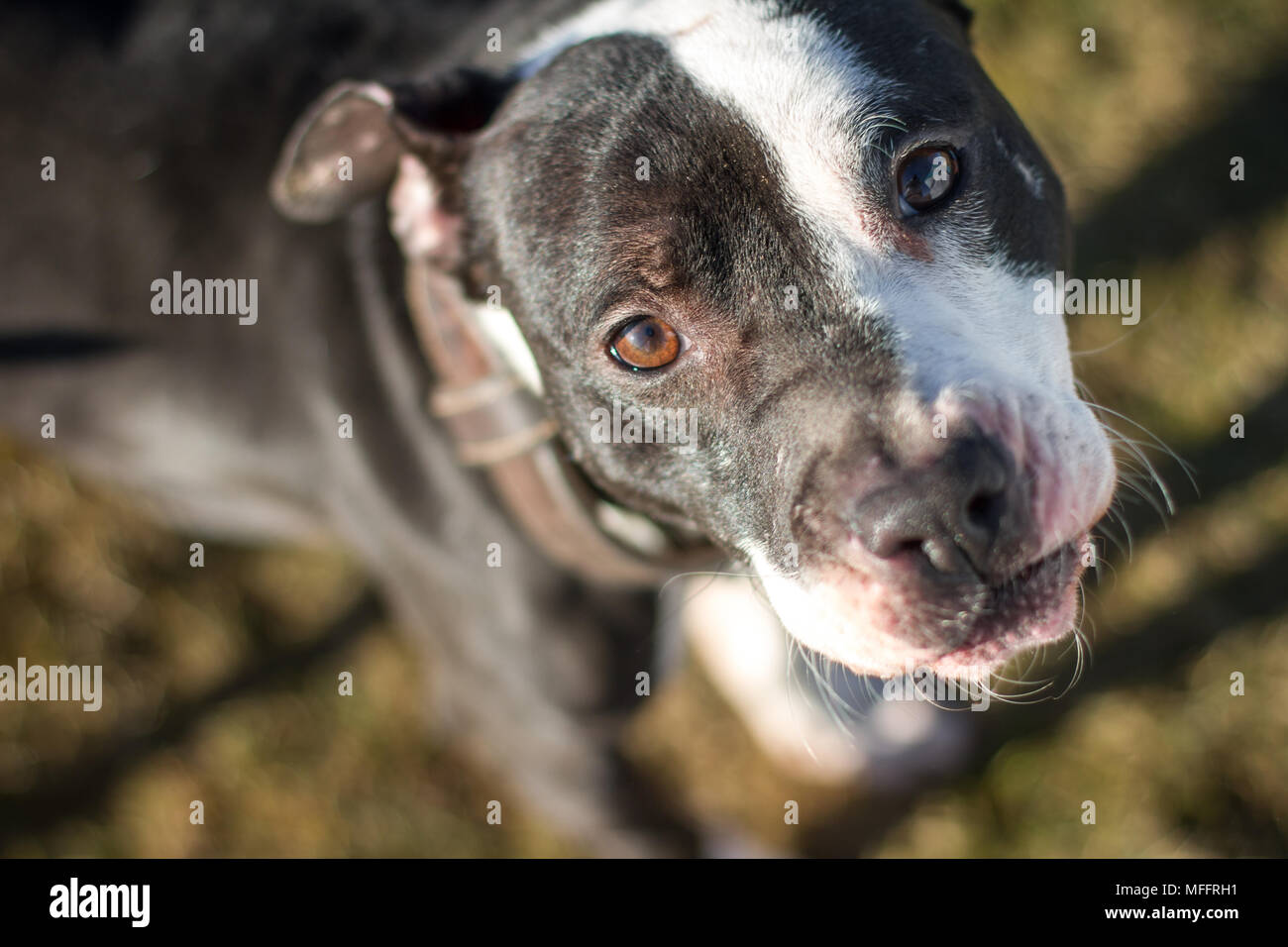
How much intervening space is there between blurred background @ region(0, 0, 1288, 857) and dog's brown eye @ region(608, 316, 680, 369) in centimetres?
188

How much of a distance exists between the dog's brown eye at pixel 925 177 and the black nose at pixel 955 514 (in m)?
0.57

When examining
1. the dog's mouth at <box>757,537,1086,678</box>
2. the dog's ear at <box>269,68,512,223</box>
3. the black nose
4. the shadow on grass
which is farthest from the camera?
the shadow on grass

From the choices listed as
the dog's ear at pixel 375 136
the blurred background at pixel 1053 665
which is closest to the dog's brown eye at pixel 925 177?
the dog's ear at pixel 375 136

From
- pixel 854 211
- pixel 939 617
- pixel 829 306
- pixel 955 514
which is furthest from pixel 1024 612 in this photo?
pixel 854 211

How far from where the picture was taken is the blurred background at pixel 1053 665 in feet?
12.2

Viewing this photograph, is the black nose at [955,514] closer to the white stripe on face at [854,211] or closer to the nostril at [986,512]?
the nostril at [986,512]

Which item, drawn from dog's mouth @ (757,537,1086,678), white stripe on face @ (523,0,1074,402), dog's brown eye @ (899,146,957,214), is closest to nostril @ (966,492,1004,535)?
dog's mouth @ (757,537,1086,678)

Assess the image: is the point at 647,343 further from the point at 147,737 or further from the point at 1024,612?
the point at 147,737

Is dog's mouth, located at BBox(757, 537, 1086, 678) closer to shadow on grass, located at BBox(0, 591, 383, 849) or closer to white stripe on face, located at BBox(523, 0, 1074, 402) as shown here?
white stripe on face, located at BBox(523, 0, 1074, 402)

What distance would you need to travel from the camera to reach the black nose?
5.70 feet

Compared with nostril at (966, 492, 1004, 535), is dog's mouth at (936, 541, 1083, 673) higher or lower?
lower

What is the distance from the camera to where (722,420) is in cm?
206
